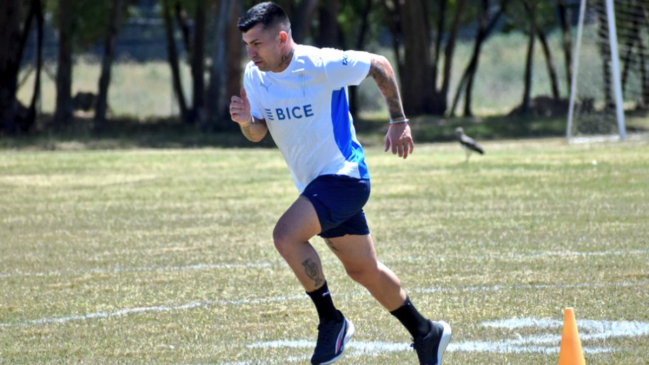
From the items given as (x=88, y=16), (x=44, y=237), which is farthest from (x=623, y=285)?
(x=88, y=16)

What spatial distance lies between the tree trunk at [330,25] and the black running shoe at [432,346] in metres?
28.4

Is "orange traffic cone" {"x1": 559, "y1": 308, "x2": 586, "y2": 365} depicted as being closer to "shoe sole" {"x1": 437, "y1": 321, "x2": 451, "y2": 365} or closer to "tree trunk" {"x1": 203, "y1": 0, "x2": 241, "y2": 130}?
"shoe sole" {"x1": 437, "y1": 321, "x2": 451, "y2": 365}

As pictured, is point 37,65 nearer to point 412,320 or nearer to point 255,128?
point 255,128

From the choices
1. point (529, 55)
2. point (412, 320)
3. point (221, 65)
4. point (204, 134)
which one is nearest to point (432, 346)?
point (412, 320)

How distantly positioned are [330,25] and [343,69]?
28652mm

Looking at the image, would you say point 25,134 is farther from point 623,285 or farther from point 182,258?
point 623,285

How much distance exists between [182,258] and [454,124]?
22.7 metres

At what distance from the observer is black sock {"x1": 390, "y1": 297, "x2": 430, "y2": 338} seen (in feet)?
19.8

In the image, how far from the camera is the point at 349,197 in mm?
5934

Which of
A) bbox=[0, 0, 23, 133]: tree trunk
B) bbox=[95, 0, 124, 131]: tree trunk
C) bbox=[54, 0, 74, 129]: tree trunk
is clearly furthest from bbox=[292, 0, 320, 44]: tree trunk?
bbox=[0, 0, 23, 133]: tree trunk

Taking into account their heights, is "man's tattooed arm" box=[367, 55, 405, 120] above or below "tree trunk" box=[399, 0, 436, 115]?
above

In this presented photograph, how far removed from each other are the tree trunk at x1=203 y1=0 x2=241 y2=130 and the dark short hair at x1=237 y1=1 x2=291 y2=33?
25.0 m

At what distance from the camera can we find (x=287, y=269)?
31.7ft

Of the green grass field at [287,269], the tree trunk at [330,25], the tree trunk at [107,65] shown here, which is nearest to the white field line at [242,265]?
the green grass field at [287,269]
